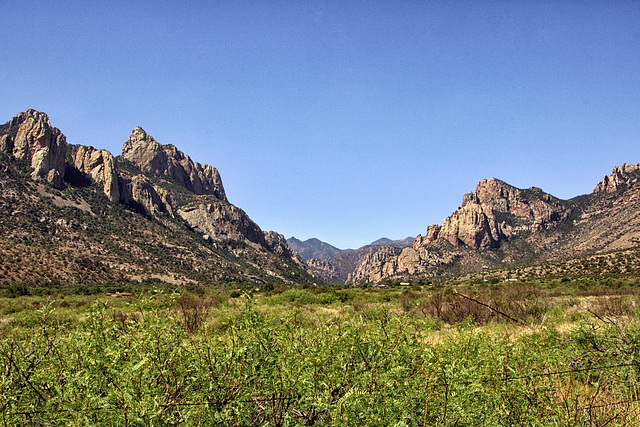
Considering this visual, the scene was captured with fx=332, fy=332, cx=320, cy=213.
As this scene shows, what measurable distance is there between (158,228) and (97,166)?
47.2 meters

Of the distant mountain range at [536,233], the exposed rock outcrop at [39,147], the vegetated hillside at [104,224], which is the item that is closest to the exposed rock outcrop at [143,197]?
the vegetated hillside at [104,224]

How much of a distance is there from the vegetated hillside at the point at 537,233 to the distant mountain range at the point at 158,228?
0.63m

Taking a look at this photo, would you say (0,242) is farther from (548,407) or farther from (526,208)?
(526,208)

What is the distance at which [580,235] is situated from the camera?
135m

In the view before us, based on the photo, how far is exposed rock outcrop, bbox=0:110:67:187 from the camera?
11308cm

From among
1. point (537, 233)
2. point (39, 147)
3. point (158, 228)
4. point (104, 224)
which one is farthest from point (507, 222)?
point (39, 147)

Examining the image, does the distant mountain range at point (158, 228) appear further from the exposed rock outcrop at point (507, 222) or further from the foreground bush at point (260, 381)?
the foreground bush at point (260, 381)

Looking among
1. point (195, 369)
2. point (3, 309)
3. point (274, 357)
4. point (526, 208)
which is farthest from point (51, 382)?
point (526, 208)

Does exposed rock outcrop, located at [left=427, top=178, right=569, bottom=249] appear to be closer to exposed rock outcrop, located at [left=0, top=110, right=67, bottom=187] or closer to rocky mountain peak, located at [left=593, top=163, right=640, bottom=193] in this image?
rocky mountain peak, located at [left=593, top=163, right=640, bottom=193]

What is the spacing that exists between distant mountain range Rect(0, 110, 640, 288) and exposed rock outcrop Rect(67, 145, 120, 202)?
0.57 m

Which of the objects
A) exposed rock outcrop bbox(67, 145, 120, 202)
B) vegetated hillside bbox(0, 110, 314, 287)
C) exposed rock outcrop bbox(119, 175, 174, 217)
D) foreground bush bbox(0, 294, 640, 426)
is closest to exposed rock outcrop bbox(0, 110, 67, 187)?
vegetated hillside bbox(0, 110, 314, 287)

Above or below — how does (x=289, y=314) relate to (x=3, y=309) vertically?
above

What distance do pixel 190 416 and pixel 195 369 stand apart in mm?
407

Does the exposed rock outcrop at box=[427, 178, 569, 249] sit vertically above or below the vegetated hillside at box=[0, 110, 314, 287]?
above
